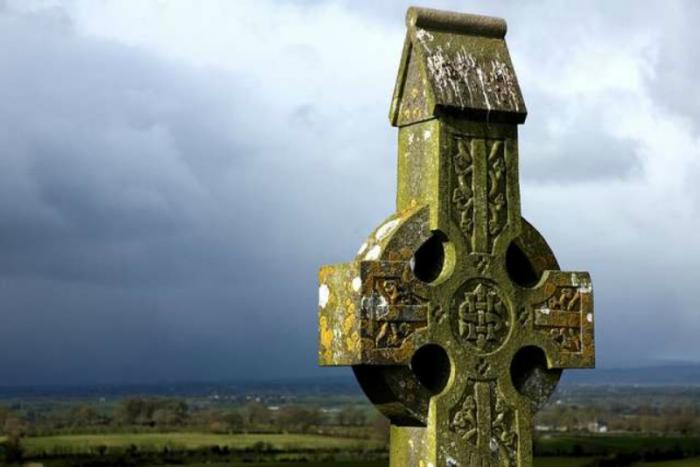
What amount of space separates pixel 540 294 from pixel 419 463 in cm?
166

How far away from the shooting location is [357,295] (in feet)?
30.4

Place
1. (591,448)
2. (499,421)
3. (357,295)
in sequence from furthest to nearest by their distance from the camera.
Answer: (591,448)
(499,421)
(357,295)

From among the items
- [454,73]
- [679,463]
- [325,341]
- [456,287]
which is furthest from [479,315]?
[679,463]

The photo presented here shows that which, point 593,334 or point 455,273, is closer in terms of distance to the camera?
point 455,273

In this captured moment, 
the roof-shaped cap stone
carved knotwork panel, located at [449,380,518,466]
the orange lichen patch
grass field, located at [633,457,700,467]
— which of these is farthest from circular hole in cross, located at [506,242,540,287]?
grass field, located at [633,457,700,467]

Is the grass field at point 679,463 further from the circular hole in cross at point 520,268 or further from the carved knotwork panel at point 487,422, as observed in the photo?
the carved knotwork panel at point 487,422

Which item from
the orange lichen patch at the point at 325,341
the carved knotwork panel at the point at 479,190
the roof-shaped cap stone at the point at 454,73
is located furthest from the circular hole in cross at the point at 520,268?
the orange lichen patch at the point at 325,341

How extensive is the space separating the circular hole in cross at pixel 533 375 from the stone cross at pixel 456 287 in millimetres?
10

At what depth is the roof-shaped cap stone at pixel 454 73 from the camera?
978cm

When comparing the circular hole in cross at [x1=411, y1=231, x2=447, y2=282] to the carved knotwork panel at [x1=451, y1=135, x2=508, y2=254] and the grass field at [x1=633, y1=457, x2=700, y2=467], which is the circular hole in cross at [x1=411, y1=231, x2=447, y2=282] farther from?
the grass field at [x1=633, y1=457, x2=700, y2=467]

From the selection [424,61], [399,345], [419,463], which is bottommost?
[419,463]

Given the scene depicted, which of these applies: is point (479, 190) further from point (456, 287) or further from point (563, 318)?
point (563, 318)

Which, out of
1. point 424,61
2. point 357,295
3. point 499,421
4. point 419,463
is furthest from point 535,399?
point 424,61

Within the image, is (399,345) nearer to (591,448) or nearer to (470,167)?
(470,167)
